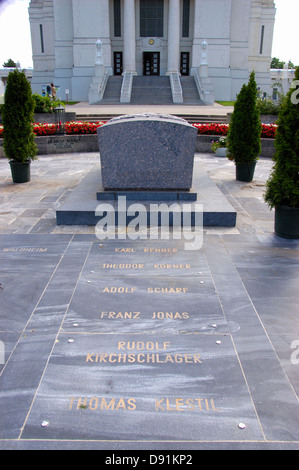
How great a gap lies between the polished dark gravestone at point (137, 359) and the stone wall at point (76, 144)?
11.0 m

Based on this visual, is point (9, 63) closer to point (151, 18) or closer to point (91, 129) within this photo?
point (151, 18)

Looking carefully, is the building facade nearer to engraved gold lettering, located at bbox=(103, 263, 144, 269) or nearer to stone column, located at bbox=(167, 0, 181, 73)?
stone column, located at bbox=(167, 0, 181, 73)

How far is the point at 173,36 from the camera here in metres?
35.8

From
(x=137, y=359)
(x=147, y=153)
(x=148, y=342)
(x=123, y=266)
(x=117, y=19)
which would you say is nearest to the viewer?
(x=137, y=359)

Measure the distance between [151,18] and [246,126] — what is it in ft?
108

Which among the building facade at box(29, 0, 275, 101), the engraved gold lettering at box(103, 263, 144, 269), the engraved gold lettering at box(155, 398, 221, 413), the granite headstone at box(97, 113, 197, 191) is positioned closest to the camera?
the engraved gold lettering at box(155, 398, 221, 413)

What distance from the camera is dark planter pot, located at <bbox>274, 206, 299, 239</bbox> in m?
6.94

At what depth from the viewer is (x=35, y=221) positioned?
25.8 ft

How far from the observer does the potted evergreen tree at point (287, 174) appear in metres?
6.82

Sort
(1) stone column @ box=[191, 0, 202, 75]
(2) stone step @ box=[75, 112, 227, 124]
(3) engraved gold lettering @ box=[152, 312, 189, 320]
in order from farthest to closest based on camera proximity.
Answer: (1) stone column @ box=[191, 0, 202, 75], (2) stone step @ box=[75, 112, 227, 124], (3) engraved gold lettering @ box=[152, 312, 189, 320]

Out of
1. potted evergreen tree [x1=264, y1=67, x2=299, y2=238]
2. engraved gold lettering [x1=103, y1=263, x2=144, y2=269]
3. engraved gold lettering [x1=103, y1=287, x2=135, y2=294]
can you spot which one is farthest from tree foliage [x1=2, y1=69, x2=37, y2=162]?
engraved gold lettering [x1=103, y1=287, x2=135, y2=294]

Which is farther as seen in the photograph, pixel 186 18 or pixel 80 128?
pixel 186 18

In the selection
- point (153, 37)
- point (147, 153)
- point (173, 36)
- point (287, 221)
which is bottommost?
point (287, 221)

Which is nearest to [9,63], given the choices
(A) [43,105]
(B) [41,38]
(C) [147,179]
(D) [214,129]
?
(B) [41,38]
